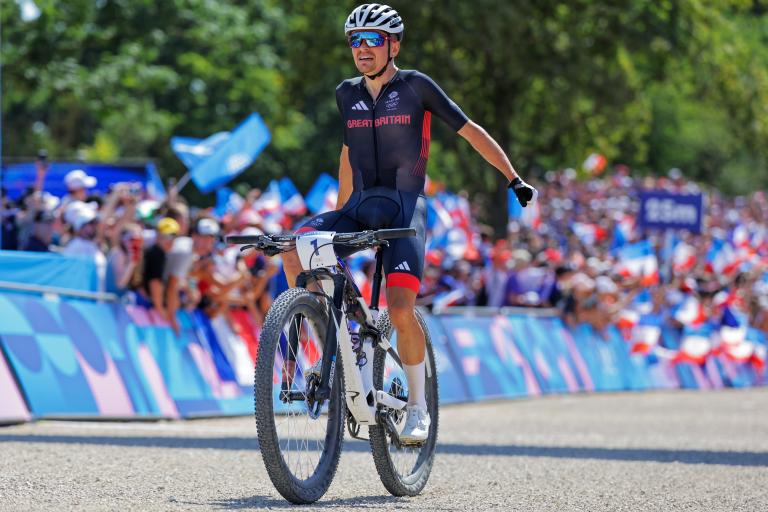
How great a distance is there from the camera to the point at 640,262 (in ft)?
85.5

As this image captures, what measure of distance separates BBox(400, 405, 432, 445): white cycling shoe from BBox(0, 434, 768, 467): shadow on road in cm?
286

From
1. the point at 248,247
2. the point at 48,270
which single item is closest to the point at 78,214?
the point at 48,270

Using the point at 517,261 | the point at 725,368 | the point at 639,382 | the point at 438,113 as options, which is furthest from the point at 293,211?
the point at 438,113

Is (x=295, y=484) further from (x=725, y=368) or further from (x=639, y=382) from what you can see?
(x=725, y=368)

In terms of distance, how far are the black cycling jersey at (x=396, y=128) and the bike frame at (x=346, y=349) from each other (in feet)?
1.34

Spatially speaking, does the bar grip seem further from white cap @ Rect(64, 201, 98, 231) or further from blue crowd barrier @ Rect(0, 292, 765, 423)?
white cap @ Rect(64, 201, 98, 231)

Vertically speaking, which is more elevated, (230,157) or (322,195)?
(230,157)

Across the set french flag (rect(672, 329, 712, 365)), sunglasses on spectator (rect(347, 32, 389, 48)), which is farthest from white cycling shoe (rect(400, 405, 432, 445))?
french flag (rect(672, 329, 712, 365))

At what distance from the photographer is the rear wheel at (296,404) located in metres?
6.63

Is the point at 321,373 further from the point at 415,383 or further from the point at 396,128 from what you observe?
the point at 396,128

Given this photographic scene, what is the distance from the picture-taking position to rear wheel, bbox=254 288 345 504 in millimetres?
6633

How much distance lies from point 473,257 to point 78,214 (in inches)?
378

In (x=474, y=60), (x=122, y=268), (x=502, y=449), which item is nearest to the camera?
(x=502, y=449)

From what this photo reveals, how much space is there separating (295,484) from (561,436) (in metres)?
6.96
